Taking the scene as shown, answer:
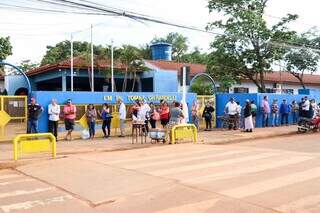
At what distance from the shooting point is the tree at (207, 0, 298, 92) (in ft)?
100

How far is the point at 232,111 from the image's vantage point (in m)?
23.6

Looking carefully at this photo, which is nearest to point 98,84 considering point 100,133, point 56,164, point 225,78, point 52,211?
point 225,78

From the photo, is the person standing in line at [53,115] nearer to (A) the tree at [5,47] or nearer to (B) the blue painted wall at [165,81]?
(B) the blue painted wall at [165,81]

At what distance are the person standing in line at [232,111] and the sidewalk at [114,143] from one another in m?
1.06

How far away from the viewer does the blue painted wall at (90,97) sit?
63.4 ft

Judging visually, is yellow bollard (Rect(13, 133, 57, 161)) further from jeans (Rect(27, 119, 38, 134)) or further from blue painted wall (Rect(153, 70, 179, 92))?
blue painted wall (Rect(153, 70, 179, 92))

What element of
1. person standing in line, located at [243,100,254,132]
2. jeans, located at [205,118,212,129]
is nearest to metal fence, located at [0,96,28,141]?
jeans, located at [205,118,212,129]

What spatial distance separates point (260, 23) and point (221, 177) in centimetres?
2218

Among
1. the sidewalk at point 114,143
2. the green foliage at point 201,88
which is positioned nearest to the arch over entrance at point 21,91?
the green foliage at point 201,88

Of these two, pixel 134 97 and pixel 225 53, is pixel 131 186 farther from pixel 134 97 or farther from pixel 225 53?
pixel 225 53

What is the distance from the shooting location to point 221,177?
32.8ft

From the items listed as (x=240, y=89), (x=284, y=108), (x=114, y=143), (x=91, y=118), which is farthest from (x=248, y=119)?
(x=240, y=89)

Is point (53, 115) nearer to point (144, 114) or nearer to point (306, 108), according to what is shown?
point (144, 114)

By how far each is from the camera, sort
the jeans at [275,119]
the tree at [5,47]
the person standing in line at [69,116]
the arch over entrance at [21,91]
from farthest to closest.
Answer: the tree at [5,47]
the arch over entrance at [21,91]
the jeans at [275,119]
the person standing in line at [69,116]
